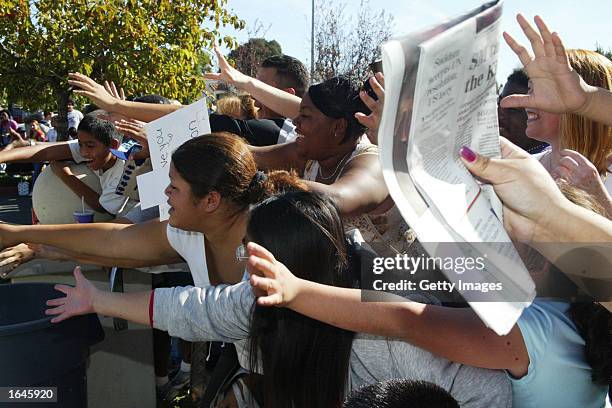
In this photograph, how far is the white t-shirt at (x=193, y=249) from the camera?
6.91ft

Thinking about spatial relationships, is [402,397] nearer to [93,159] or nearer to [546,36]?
[546,36]

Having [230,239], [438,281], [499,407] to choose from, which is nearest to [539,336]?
[499,407]

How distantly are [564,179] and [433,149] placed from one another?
3.12ft

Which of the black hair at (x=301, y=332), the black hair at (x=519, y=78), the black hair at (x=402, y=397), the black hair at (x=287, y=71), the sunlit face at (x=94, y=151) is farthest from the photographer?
the black hair at (x=287, y=71)

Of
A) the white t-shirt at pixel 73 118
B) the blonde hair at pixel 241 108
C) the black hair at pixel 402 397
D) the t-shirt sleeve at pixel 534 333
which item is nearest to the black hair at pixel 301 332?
the black hair at pixel 402 397

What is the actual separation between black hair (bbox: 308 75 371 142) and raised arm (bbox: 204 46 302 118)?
0.59 meters

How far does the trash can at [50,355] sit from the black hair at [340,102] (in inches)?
47.9

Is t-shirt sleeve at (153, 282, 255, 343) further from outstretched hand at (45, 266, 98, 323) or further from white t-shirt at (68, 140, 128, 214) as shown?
white t-shirt at (68, 140, 128, 214)

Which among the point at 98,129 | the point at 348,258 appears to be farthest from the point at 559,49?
the point at 98,129

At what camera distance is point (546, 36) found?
1.29 metres

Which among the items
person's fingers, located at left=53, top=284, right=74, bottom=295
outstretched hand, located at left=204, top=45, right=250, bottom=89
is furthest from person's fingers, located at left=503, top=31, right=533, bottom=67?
outstretched hand, located at left=204, top=45, right=250, bottom=89

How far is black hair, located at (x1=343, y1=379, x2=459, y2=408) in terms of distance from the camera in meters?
1.13

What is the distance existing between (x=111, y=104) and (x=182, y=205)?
1.00 metres

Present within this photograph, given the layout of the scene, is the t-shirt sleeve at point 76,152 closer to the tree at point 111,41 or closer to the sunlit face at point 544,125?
the sunlit face at point 544,125
